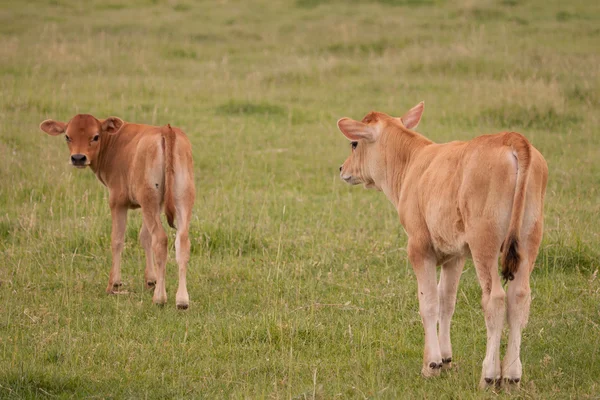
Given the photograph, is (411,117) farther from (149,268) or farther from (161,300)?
(149,268)

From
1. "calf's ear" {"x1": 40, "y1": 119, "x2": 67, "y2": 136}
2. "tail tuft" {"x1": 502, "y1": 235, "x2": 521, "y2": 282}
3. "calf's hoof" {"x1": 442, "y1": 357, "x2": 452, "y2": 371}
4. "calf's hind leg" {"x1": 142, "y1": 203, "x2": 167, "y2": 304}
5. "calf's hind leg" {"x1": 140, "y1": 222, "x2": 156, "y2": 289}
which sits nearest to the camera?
"tail tuft" {"x1": 502, "y1": 235, "x2": 521, "y2": 282}

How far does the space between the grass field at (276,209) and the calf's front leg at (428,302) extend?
0.12 meters

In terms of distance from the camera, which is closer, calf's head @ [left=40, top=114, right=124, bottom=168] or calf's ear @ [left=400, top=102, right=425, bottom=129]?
calf's ear @ [left=400, top=102, right=425, bottom=129]

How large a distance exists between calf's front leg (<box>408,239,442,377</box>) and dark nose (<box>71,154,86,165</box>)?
332 centimetres

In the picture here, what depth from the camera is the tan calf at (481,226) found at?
16.3ft

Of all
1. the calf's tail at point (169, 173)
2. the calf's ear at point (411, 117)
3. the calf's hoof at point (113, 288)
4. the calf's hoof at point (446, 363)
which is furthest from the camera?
the calf's hoof at point (113, 288)

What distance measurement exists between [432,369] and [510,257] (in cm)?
101

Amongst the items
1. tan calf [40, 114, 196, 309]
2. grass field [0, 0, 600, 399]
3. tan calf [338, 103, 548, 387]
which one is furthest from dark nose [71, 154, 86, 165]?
tan calf [338, 103, 548, 387]

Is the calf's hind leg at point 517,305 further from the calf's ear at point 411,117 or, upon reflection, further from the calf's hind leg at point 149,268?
the calf's hind leg at point 149,268

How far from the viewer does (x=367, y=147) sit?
255 inches

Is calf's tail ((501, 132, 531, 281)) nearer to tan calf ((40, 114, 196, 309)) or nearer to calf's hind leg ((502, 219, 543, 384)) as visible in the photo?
calf's hind leg ((502, 219, 543, 384))

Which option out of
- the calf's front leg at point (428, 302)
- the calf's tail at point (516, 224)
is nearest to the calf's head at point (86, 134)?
the calf's front leg at point (428, 302)

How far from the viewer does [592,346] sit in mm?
6074

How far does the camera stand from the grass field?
5789mm
